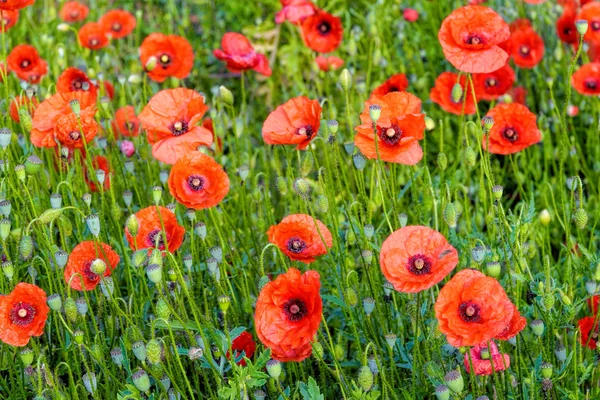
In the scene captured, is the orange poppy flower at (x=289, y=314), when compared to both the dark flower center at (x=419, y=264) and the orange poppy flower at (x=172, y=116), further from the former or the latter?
the orange poppy flower at (x=172, y=116)

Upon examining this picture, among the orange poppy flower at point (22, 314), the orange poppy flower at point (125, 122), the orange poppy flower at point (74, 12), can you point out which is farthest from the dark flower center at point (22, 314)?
the orange poppy flower at point (74, 12)

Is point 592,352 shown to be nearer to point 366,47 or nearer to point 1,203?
point 1,203

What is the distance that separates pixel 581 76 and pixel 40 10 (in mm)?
2883

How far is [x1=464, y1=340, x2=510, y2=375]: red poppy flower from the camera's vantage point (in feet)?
6.23

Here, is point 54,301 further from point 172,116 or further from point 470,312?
point 470,312

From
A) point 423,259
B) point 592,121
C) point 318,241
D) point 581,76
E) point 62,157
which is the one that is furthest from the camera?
point 592,121

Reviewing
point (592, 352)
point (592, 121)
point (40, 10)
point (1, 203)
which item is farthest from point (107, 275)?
point (40, 10)

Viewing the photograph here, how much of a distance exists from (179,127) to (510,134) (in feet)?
3.01

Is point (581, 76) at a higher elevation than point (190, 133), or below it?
below

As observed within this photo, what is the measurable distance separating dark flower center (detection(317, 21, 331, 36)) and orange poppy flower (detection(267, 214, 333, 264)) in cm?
139

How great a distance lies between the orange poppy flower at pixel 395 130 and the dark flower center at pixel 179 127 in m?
0.48

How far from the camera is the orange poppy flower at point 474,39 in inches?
89.1

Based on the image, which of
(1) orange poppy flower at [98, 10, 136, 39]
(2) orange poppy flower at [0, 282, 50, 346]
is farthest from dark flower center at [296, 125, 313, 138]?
(1) orange poppy flower at [98, 10, 136, 39]

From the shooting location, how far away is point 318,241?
80.6 inches
